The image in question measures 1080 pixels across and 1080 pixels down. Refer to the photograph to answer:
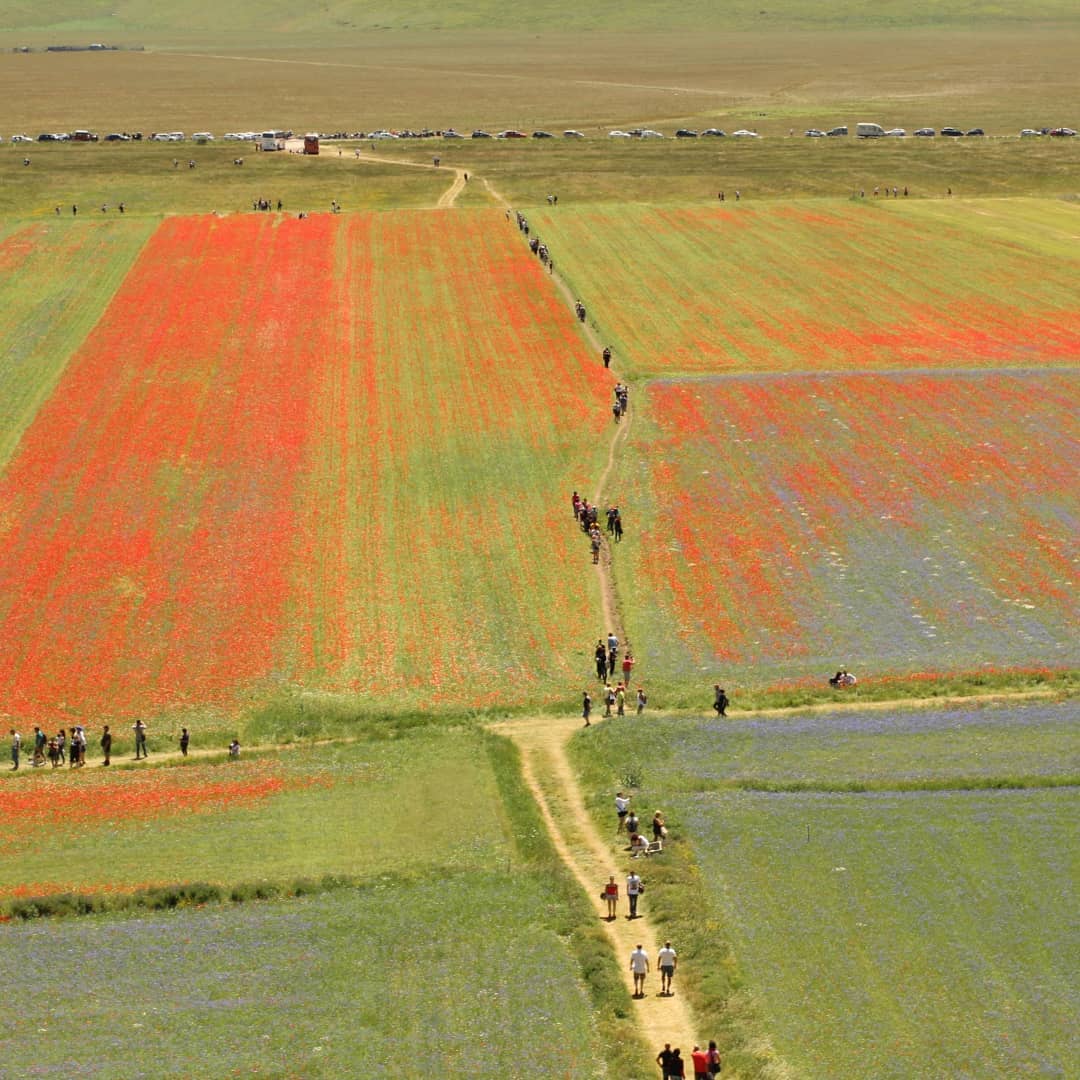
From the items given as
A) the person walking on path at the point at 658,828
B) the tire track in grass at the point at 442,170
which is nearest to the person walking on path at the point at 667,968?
the person walking on path at the point at 658,828

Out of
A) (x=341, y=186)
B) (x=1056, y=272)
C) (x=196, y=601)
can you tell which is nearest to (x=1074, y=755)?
(x=196, y=601)

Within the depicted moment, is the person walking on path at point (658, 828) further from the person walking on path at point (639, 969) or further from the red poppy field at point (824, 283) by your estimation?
the red poppy field at point (824, 283)

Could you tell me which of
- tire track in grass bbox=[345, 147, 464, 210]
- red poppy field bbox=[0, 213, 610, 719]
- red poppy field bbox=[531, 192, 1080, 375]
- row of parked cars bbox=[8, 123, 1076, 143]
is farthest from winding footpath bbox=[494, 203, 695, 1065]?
row of parked cars bbox=[8, 123, 1076, 143]

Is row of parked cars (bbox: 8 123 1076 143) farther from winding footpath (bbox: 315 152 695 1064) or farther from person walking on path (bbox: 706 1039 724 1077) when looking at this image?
person walking on path (bbox: 706 1039 724 1077)

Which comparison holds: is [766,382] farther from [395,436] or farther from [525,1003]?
[525,1003]

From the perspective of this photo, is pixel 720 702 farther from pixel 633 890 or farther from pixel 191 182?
pixel 191 182
